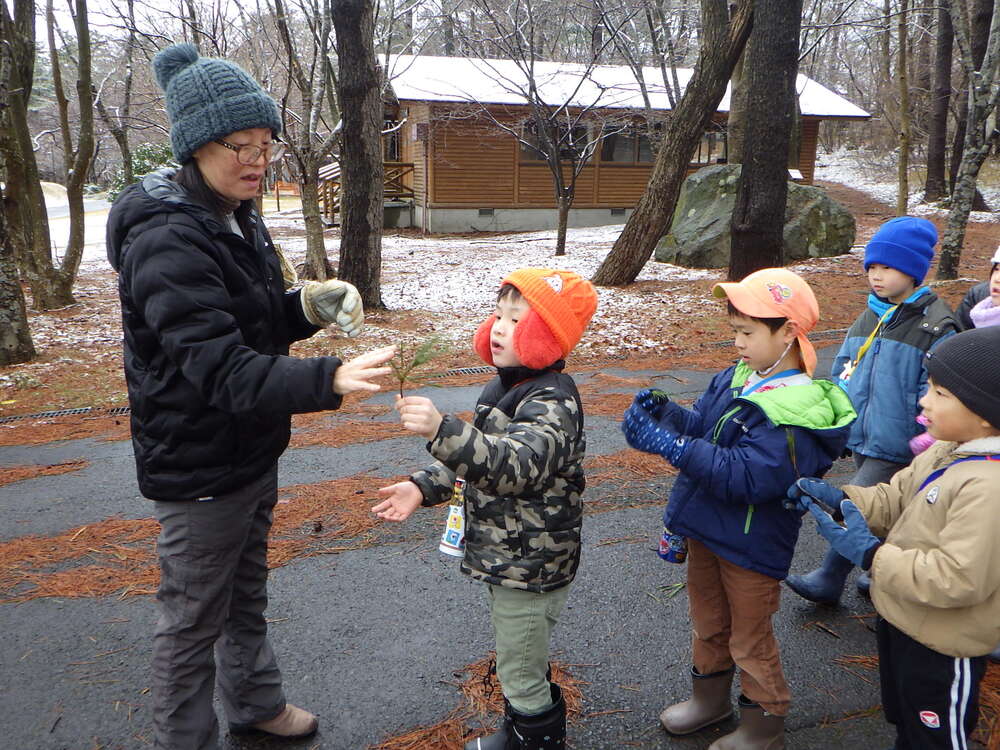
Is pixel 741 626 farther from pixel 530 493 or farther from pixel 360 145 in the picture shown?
pixel 360 145

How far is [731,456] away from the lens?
90.8 inches

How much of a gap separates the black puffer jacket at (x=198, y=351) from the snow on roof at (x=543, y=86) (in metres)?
18.2

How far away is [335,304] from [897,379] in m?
2.44

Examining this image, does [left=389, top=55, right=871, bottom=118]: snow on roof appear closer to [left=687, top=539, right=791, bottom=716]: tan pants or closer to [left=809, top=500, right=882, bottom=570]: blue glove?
[left=687, top=539, right=791, bottom=716]: tan pants

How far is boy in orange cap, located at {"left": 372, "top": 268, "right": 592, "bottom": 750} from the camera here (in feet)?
7.14

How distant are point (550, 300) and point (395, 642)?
1.78 m

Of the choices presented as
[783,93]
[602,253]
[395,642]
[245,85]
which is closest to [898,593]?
[395,642]

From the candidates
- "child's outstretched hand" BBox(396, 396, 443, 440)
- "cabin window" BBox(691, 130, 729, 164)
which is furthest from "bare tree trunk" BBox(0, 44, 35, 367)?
"cabin window" BBox(691, 130, 729, 164)

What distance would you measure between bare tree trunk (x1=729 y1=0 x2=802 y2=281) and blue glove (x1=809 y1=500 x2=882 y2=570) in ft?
30.2

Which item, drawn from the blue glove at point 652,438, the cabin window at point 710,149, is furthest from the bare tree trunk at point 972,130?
the cabin window at point 710,149

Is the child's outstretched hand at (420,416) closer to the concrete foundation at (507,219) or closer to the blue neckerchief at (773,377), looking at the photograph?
the blue neckerchief at (773,377)

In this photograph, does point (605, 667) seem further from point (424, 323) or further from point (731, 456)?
point (424, 323)

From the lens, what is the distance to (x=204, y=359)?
74.4 inches

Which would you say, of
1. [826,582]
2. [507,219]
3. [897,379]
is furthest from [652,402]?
[507,219]
